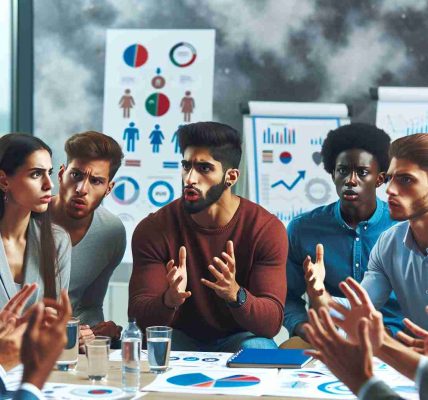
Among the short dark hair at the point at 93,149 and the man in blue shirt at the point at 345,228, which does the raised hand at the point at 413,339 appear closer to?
the man in blue shirt at the point at 345,228

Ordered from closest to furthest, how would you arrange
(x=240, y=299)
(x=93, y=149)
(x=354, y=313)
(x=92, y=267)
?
1. (x=354, y=313)
2. (x=240, y=299)
3. (x=92, y=267)
4. (x=93, y=149)

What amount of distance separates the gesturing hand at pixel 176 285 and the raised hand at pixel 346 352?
4.15ft

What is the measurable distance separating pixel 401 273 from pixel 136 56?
2.49 metres

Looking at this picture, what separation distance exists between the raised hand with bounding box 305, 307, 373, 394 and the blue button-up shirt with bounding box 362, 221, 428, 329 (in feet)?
5.29

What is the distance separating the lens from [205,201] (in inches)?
142

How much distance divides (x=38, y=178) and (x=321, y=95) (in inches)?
87.2

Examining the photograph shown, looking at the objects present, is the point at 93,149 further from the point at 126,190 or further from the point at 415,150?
the point at 415,150

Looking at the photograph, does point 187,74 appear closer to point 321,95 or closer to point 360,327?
point 321,95

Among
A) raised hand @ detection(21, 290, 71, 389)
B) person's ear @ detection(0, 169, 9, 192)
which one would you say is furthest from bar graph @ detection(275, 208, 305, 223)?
raised hand @ detection(21, 290, 71, 389)

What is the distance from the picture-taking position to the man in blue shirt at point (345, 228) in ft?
12.1

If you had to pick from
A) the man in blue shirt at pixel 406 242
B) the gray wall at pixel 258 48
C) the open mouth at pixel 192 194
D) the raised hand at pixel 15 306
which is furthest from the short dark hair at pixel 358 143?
the raised hand at pixel 15 306

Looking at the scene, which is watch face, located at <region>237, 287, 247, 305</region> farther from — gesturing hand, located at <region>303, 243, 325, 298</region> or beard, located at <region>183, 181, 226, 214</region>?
beard, located at <region>183, 181, 226, 214</region>

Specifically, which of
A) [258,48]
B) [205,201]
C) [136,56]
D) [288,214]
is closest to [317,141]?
[288,214]

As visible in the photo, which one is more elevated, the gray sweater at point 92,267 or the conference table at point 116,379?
the gray sweater at point 92,267
